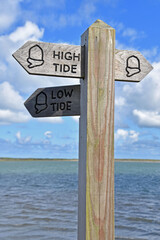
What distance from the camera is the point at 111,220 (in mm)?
2363

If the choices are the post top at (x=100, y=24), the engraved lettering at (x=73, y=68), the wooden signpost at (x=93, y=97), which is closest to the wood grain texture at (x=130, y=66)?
the wooden signpost at (x=93, y=97)

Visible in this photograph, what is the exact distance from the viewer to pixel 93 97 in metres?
2.41

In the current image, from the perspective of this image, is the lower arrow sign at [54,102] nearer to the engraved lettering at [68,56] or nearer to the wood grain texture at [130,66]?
the engraved lettering at [68,56]

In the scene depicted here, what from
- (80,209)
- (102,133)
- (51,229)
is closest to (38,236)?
(51,229)

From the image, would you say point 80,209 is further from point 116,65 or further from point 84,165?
point 116,65

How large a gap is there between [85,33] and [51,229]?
18.4 feet

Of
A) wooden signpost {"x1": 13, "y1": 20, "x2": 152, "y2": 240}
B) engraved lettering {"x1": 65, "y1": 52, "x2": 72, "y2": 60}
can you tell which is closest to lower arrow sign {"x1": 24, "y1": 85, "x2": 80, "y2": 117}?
wooden signpost {"x1": 13, "y1": 20, "x2": 152, "y2": 240}

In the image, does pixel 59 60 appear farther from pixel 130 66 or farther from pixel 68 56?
pixel 130 66

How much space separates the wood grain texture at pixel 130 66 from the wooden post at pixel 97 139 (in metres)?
0.12

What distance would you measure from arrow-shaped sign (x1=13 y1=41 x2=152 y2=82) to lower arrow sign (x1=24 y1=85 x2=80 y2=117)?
219 mm

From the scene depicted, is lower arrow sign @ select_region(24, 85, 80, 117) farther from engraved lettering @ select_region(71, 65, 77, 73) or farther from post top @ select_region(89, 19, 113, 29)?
post top @ select_region(89, 19, 113, 29)

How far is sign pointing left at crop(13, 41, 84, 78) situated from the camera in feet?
8.13

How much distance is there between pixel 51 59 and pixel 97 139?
2.64 feet

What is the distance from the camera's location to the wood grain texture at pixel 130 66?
2.62 m
